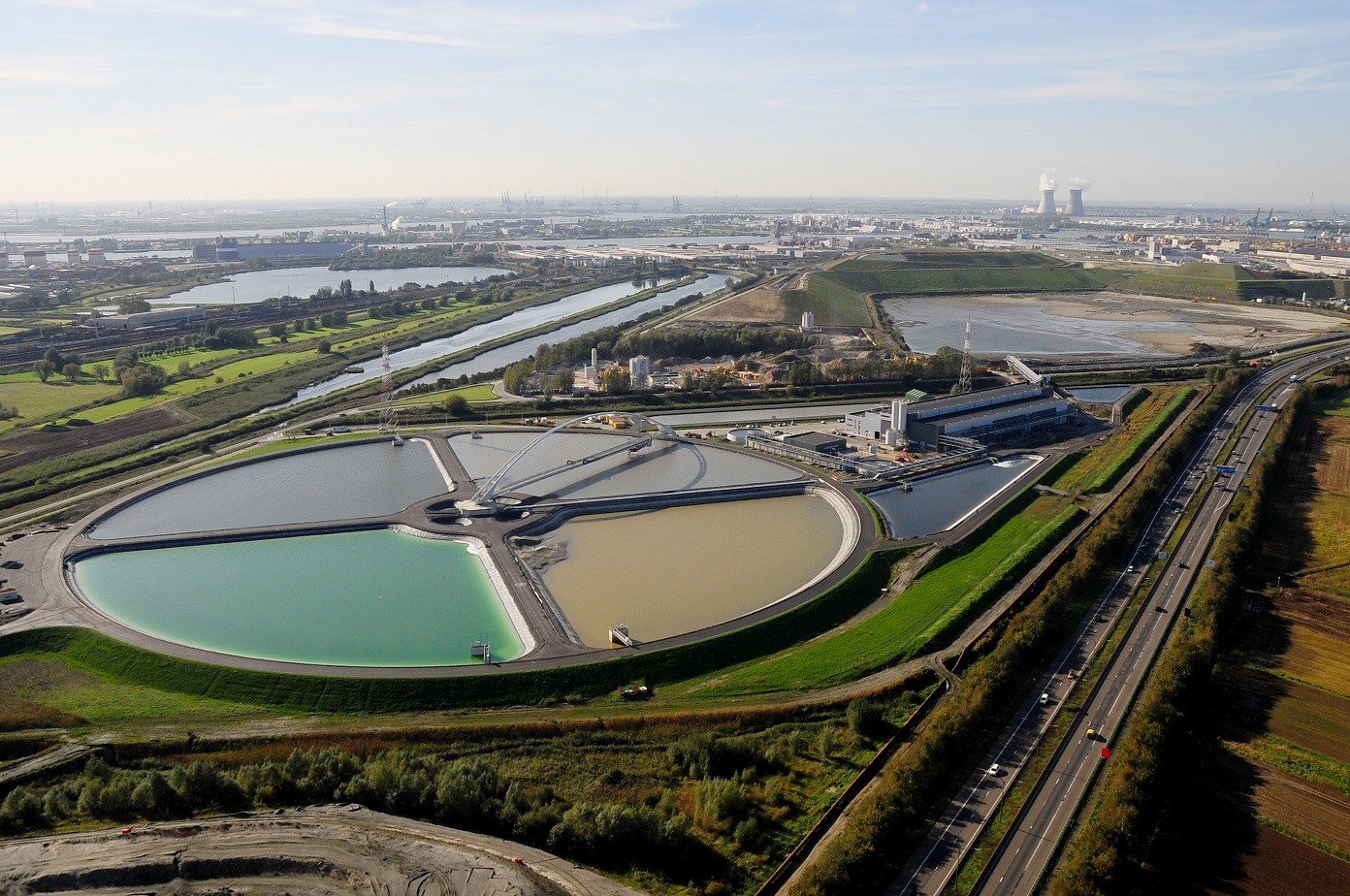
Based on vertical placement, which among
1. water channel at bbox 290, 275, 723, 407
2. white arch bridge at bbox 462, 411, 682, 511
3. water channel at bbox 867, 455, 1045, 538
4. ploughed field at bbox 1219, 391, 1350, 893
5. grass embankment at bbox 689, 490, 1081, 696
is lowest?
ploughed field at bbox 1219, 391, 1350, 893

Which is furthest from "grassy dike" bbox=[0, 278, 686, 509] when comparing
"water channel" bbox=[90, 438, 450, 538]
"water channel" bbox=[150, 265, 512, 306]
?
"water channel" bbox=[150, 265, 512, 306]

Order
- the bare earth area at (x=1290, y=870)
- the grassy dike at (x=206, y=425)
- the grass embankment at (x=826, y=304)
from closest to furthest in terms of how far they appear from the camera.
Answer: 1. the bare earth area at (x=1290, y=870)
2. the grassy dike at (x=206, y=425)
3. the grass embankment at (x=826, y=304)

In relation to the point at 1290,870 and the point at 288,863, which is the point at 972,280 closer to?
the point at 1290,870

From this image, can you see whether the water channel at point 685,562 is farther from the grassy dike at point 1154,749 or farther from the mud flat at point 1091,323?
the mud flat at point 1091,323

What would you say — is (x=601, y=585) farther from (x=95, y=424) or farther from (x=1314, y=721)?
(x=95, y=424)

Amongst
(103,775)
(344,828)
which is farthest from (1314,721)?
(103,775)

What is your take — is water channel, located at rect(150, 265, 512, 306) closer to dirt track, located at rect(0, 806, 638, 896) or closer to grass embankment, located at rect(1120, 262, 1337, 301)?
grass embankment, located at rect(1120, 262, 1337, 301)

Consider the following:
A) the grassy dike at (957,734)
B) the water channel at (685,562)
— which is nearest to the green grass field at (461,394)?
the water channel at (685,562)
